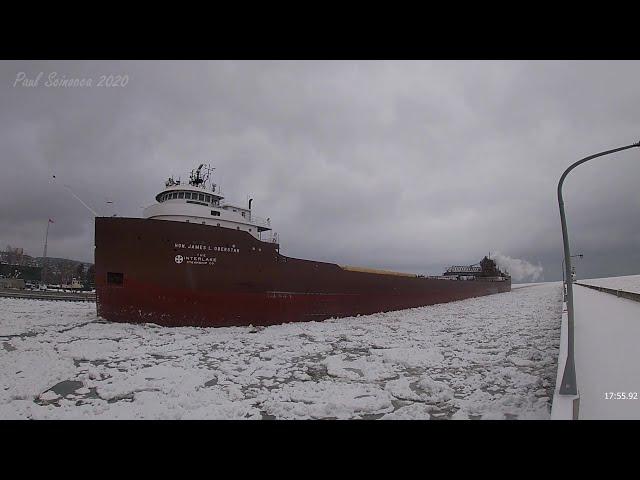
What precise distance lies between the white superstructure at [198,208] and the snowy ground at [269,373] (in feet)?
14.3

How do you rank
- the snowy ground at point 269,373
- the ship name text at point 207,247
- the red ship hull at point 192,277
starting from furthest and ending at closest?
the ship name text at point 207,247 < the red ship hull at point 192,277 < the snowy ground at point 269,373

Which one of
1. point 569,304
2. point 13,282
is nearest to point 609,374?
point 569,304

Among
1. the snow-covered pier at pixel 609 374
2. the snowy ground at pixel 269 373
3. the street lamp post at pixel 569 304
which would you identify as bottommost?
the snowy ground at pixel 269 373

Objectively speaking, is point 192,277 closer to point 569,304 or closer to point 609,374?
point 569,304

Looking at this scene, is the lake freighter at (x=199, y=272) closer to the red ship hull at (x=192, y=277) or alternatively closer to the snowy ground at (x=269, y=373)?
the red ship hull at (x=192, y=277)

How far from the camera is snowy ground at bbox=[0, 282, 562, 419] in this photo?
4.17 m

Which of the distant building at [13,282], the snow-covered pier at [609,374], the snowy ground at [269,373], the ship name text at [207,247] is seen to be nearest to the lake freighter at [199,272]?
the ship name text at [207,247]

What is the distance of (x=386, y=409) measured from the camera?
4.21m

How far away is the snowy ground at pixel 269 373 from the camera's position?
13.7ft

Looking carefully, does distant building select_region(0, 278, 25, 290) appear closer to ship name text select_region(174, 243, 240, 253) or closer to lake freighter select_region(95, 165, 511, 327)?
lake freighter select_region(95, 165, 511, 327)

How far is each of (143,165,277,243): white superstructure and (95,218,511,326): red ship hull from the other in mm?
1632
